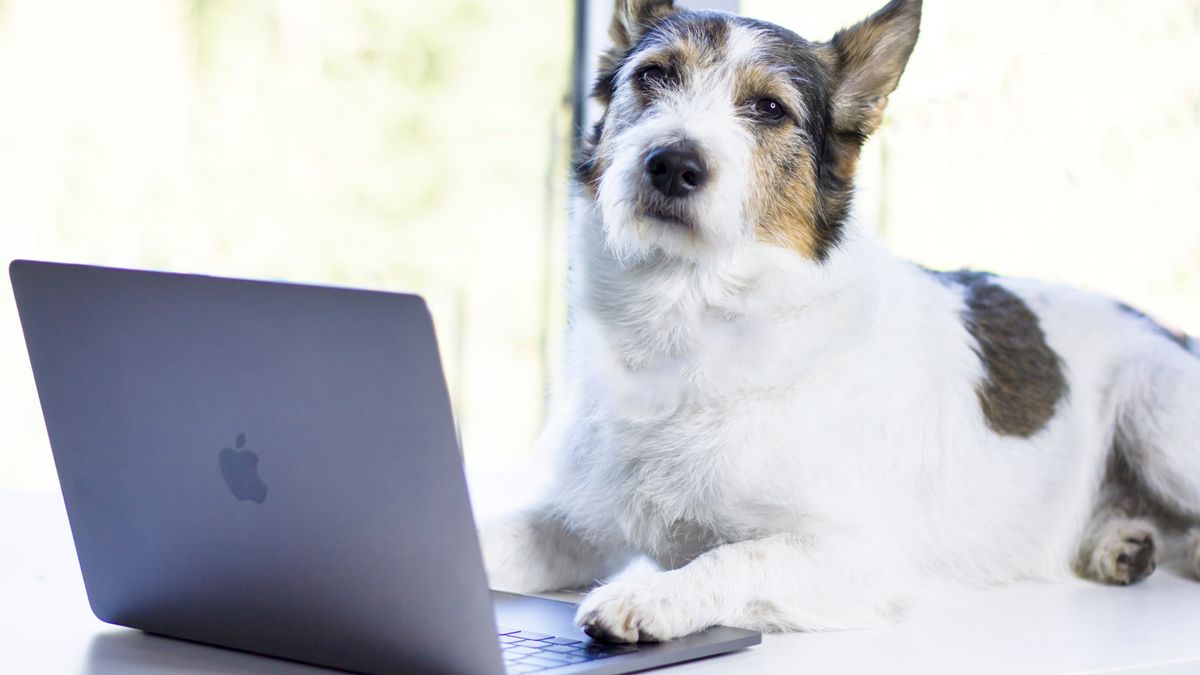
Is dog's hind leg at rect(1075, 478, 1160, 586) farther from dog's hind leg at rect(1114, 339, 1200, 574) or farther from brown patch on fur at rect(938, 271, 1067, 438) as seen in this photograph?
brown patch on fur at rect(938, 271, 1067, 438)

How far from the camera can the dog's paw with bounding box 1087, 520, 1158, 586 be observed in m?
1.87

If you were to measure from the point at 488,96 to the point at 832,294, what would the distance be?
1.57 metres

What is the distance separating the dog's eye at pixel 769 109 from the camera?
66.3 inches

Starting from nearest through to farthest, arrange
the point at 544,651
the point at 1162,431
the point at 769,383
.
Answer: the point at 544,651 < the point at 769,383 < the point at 1162,431

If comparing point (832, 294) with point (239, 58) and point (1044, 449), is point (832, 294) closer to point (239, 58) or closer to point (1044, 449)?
point (1044, 449)

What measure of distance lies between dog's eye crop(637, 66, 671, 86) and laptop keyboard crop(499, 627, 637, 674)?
76cm

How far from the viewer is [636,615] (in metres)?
1.33

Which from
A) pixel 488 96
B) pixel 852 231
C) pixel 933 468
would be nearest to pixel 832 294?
pixel 852 231

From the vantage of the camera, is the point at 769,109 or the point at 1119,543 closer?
the point at 769,109

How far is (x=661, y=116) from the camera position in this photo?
1638 mm

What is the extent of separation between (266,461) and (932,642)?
794 millimetres

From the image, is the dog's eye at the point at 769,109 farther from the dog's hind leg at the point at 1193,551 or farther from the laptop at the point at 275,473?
the dog's hind leg at the point at 1193,551

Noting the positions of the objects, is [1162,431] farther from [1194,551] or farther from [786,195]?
[786,195]

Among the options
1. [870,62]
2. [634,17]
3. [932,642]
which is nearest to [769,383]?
[932,642]
